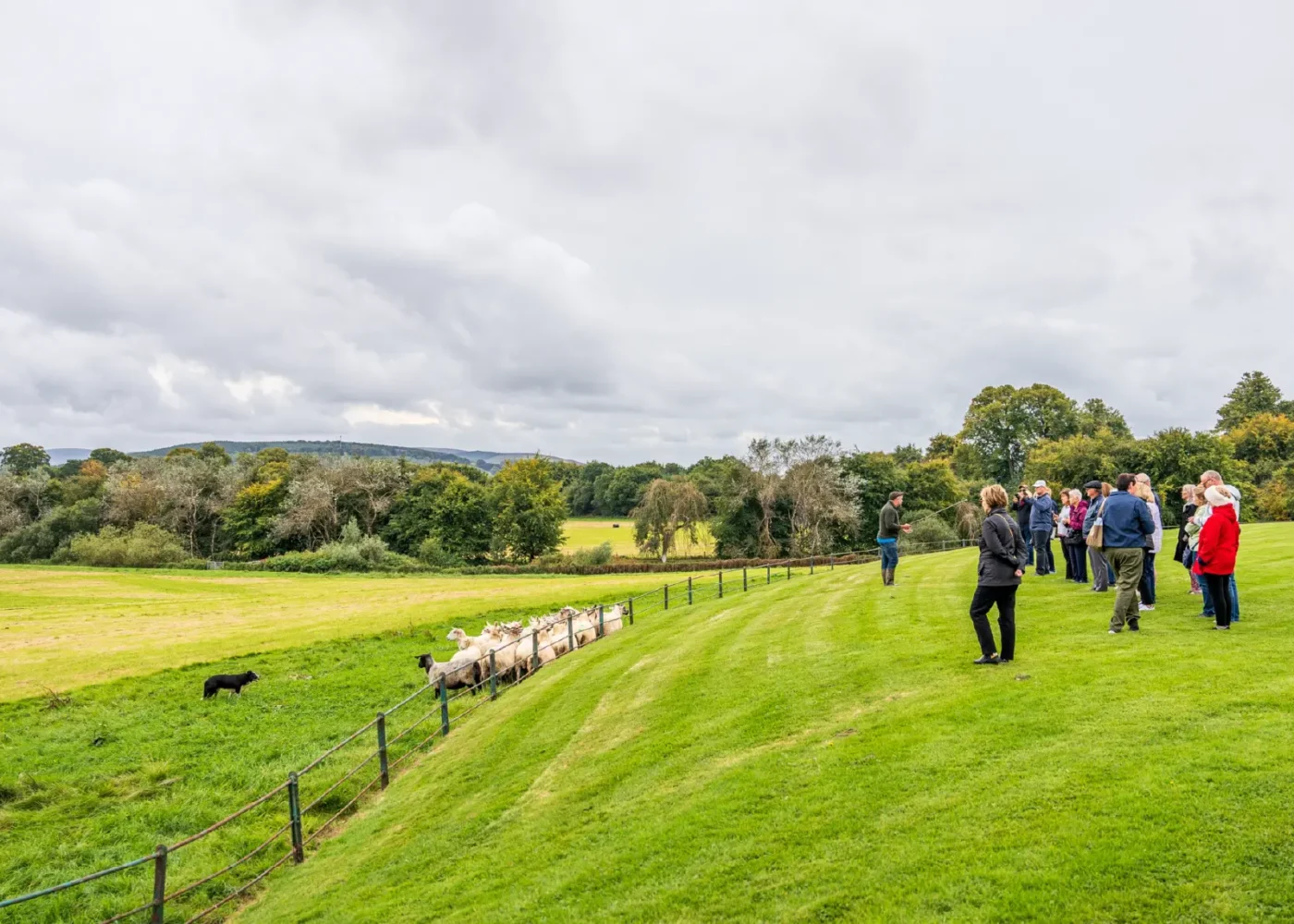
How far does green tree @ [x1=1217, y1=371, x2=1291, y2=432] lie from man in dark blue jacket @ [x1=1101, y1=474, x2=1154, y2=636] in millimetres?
87692

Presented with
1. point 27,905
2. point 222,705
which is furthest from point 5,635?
point 27,905

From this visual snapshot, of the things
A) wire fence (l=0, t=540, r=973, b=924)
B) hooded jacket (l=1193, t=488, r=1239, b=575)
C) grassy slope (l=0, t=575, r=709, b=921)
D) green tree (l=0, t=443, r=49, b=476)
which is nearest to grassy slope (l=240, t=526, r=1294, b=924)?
wire fence (l=0, t=540, r=973, b=924)

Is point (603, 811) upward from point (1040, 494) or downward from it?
downward

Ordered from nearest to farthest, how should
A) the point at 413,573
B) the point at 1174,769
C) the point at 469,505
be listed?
the point at 1174,769, the point at 413,573, the point at 469,505

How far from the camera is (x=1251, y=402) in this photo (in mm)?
80375

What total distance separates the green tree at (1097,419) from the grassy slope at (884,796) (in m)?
74.2

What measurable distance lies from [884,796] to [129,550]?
82548 millimetres

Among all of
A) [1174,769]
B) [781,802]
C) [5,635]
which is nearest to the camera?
[1174,769]

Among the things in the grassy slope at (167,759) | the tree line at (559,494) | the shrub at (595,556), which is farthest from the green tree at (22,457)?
the grassy slope at (167,759)

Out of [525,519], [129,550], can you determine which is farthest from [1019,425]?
[129,550]

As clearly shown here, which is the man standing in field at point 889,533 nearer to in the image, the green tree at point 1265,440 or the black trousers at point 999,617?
the black trousers at point 999,617

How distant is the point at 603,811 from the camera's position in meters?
7.80

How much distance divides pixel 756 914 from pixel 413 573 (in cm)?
6075

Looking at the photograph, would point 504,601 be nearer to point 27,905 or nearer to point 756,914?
point 27,905
